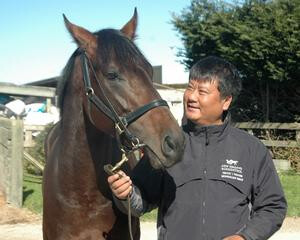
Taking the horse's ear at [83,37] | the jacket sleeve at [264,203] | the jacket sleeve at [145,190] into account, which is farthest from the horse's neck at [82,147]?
the jacket sleeve at [264,203]

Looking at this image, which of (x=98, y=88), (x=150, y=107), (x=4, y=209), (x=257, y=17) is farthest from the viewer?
(x=257, y=17)

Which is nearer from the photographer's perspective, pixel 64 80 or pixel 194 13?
pixel 64 80

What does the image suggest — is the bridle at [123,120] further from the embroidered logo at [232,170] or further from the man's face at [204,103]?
the embroidered logo at [232,170]

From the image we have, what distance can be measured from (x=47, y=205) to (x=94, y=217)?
432mm

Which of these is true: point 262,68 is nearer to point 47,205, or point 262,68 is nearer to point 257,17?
point 257,17

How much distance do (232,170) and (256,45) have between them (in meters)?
10.7

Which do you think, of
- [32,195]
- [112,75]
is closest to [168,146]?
[112,75]

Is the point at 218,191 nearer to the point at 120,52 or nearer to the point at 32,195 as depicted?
the point at 120,52

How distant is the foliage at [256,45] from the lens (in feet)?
40.4

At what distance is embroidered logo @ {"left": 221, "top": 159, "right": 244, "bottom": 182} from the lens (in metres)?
2.39

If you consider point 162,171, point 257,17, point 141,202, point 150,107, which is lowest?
point 141,202

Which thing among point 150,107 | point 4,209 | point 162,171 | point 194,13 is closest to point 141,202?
point 162,171

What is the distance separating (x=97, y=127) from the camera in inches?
115

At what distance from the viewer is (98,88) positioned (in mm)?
2889
